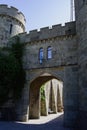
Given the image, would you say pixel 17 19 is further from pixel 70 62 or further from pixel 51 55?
pixel 70 62

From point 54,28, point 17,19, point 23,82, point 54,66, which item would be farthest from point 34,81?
point 17,19

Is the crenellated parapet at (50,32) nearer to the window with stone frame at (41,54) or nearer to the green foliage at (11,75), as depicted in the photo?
the window with stone frame at (41,54)

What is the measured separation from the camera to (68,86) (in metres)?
12.9

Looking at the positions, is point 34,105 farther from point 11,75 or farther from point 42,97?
point 11,75

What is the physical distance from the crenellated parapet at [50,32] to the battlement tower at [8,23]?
4.40 ft

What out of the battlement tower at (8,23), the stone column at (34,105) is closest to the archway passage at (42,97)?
the stone column at (34,105)

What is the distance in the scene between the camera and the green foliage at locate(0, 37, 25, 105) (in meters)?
14.3

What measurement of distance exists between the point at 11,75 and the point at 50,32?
469 centimetres

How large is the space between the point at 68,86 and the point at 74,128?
9.44 feet

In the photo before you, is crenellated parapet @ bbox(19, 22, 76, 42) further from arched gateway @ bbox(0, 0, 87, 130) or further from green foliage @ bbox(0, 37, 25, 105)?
green foliage @ bbox(0, 37, 25, 105)

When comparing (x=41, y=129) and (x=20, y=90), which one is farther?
(x=20, y=90)

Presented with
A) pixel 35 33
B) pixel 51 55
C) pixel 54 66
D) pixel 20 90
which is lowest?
pixel 20 90

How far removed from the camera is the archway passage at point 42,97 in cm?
1627

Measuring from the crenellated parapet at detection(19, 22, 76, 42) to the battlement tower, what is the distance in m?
1.34
